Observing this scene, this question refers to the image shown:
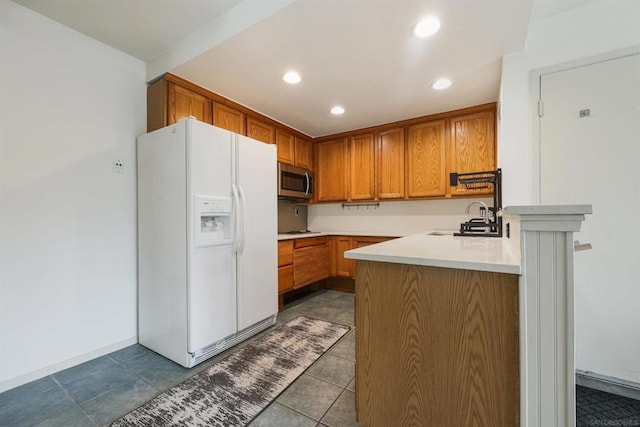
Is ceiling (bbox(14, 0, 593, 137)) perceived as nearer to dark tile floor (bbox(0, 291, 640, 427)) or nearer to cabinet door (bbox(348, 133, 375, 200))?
cabinet door (bbox(348, 133, 375, 200))

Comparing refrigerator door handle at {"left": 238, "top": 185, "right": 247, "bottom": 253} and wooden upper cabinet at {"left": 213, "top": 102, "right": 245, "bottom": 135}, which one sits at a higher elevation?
wooden upper cabinet at {"left": 213, "top": 102, "right": 245, "bottom": 135}

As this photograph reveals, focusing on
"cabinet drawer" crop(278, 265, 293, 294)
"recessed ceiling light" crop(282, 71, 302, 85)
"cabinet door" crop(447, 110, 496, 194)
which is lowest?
"cabinet drawer" crop(278, 265, 293, 294)

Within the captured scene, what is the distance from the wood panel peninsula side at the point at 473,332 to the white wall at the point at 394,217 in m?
2.50

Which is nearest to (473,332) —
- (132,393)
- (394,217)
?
(132,393)

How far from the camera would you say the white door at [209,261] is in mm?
1861

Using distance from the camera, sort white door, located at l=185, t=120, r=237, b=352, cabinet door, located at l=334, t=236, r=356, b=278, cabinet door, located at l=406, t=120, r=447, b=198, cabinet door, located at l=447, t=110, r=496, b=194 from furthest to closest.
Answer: cabinet door, located at l=334, t=236, r=356, b=278 → cabinet door, located at l=406, t=120, r=447, b=198 → cabinet door, located at l=447, t=110, r=496, b=194 → white door, located at l=185, t=120, r=237, b=352

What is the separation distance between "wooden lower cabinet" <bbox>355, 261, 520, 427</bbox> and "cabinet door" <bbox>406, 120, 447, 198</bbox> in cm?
241

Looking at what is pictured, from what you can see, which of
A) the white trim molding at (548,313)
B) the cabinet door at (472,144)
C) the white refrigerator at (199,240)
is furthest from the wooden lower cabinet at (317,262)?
the white trim molding at (548,313)

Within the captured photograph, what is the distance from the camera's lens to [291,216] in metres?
4.14

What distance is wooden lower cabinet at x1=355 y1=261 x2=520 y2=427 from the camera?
94 centimetres

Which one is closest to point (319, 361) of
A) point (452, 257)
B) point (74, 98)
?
point (452, 257)

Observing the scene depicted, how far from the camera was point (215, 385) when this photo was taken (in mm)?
1661

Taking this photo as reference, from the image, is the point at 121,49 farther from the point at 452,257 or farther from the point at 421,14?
the point at 452,257

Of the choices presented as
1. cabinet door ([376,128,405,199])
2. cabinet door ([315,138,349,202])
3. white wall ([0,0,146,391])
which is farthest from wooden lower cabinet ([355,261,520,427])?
cabinet door ([315,138,349,202])
